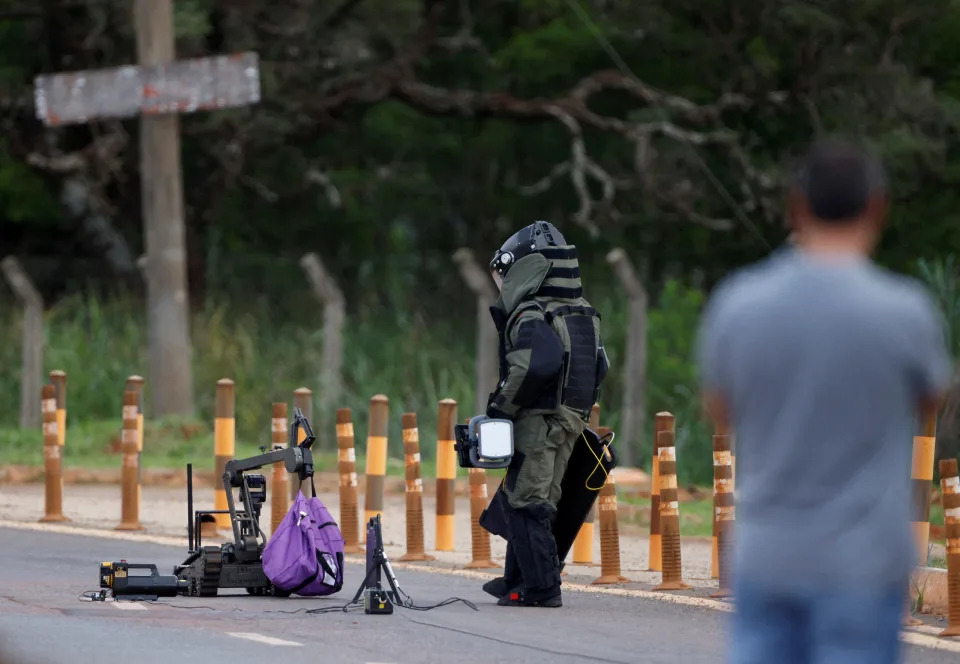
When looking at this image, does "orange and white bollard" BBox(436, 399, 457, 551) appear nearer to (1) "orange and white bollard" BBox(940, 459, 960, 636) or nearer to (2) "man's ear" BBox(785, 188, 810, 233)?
(1) "orange and white bollard" BBox(940, 459, 960, 636)

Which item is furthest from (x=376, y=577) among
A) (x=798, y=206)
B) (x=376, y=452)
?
(x=798, y=206)

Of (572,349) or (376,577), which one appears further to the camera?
(572,349)

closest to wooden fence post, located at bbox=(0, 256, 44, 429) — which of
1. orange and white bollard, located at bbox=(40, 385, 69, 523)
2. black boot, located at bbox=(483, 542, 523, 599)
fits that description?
orange and white bollard, located at bbox=(40, 385, 69, 523)

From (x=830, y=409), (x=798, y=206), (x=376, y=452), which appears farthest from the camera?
(x=376, y=452)

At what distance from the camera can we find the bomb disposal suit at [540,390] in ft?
36.6

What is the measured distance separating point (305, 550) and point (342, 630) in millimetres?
1314

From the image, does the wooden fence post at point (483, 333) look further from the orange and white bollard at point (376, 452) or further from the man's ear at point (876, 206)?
the man's ear at point (876, 206)

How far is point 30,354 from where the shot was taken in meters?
23.7

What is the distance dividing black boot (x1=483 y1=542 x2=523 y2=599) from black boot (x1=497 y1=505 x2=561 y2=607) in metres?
0.19

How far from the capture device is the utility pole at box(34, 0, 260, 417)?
71.3 ft

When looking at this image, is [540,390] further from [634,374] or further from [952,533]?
[634,374]

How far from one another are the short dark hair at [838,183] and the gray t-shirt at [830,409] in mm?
107

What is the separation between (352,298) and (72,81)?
8125 millimetres

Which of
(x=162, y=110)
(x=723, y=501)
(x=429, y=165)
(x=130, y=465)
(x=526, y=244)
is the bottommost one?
(x=723, y=501)
